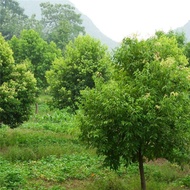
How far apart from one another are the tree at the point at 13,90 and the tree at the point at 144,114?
24.2ft

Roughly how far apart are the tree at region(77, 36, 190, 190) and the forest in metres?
0.03

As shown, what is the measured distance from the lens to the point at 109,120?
9.54 m

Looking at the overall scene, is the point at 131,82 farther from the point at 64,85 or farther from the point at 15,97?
the point at 64,85

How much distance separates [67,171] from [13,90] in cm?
545

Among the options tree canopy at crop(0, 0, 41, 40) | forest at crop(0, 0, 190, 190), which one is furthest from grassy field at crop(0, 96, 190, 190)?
tree canopy at crop(0, 0, 41, 40)

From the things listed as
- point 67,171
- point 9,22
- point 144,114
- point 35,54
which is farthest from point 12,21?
point 144,114

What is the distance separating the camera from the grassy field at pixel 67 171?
1209cm

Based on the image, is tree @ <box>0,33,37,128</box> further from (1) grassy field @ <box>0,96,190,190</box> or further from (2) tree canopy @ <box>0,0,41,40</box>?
(2) tree canopy @ <box>0,0,41,40</box>

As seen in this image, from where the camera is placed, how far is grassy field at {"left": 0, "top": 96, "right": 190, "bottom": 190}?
39.7 ft

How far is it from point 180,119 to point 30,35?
91.5 ft

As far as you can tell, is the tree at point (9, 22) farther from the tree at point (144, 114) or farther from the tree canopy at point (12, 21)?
the tree at point (144, 114)

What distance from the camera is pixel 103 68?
20.8 metres

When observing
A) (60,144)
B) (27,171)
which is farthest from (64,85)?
(27,171)

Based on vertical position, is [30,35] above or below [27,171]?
above
